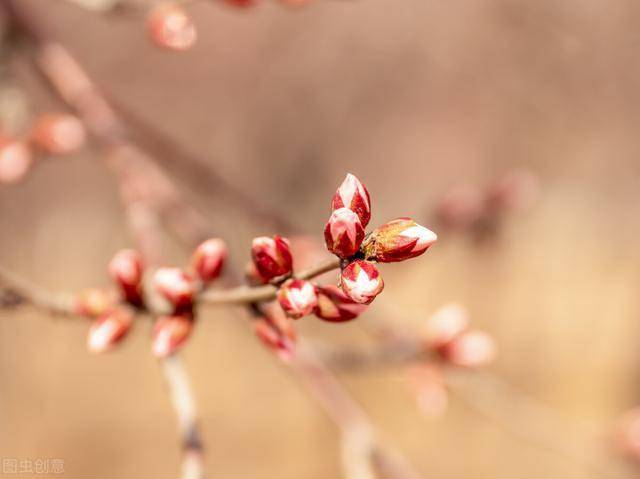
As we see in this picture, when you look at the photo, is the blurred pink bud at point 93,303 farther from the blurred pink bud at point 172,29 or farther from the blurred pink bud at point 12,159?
the blurred pink bud at point 12,159

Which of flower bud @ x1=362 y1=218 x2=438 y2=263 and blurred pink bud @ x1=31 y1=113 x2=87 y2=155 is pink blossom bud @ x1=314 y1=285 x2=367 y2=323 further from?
blurred pink bud @ x1=31 y1=113 x2=87 y2=155

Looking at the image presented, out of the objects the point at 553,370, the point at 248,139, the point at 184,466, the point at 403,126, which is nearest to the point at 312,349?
the point at 184,466

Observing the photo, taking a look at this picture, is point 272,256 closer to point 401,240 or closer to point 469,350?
point 401,240

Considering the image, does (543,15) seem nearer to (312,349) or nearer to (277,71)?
(277,71)

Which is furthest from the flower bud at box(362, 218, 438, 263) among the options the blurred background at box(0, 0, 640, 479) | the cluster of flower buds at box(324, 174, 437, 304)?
the blurred background at box(0, 0, 640, 479)

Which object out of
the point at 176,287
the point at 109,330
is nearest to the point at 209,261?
the point at 176,287
